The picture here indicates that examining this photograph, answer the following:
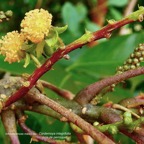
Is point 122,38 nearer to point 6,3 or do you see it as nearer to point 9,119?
point 6,3

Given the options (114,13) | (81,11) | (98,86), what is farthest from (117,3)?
(98,86)

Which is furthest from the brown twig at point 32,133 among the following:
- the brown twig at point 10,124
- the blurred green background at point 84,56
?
the blurred green background at point 84,56

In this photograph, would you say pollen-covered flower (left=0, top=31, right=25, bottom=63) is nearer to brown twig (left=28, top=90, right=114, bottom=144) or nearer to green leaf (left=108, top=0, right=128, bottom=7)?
brown twig (left=28, top=90, right=114, bottom=144)

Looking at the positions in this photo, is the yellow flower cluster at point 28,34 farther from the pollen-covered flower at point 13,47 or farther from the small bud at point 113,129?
the small bud at point 113,129

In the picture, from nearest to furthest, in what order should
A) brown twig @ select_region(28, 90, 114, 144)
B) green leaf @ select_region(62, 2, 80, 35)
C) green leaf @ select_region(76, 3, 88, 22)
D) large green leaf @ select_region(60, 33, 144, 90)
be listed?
1. brown twig @ select_region(28, 90, 114, 144)
2. large green leaf @ select_region(60, 33, 144, 90)
3. green leaf @ select_region(62, 2, 80, 35)
4. green leaf @ select_region(76, 3, 88, 22)

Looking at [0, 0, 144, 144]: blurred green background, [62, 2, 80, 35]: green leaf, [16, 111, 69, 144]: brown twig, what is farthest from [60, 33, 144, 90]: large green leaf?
[16, 111, 69, 144]: brown twig

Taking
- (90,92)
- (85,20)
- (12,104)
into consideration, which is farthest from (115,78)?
(85,20)

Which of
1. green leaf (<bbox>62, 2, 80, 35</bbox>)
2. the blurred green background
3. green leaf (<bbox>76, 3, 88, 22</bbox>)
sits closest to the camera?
the blurred green background

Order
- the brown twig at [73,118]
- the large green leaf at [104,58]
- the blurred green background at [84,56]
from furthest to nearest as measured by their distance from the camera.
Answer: the large green leaf at [104,58] → the blurred green background at [84,56] → the brown twig at [73,118]
